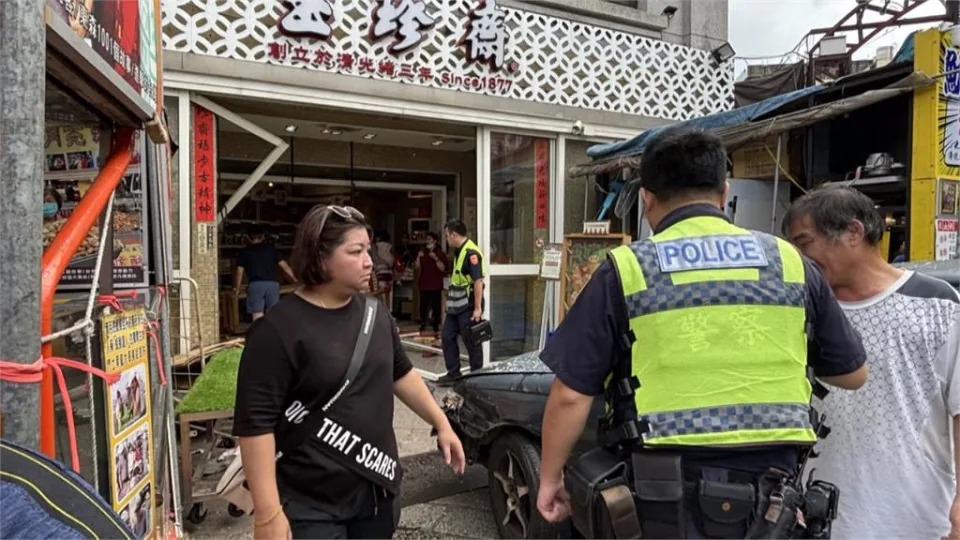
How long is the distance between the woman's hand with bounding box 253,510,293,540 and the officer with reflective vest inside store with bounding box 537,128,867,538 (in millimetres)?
834

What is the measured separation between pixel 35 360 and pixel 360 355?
0.87m

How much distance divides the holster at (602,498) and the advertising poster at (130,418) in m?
1.57

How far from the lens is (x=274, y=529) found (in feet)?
5.72

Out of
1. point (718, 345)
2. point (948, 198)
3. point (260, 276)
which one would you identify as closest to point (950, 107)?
point (948, 198)

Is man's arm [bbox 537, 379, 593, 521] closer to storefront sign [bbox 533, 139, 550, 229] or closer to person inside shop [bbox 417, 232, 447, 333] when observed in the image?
storefront sign [bbox 533, 139, 550, 229]

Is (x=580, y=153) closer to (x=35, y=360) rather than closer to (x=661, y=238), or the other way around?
(x=661, y=238)

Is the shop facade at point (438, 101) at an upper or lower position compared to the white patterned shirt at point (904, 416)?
upper

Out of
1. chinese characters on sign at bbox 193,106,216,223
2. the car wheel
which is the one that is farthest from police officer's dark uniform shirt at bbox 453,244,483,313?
the car wheel

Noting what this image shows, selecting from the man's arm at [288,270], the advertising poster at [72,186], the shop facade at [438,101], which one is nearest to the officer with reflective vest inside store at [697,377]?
the man's arm at [288,270]

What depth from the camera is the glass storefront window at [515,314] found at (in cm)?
786

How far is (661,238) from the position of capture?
1.65 metres

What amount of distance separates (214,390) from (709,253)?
354cm

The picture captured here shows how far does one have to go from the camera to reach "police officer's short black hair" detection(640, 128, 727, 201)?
66.7 inches

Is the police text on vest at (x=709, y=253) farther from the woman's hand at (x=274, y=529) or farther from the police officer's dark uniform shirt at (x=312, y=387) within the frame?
the woman's hand at (x=274, y=529)
